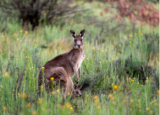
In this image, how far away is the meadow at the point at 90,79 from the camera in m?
3.08

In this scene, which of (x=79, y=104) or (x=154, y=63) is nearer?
(x=79, y=104)

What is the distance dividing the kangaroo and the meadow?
0.54 feet

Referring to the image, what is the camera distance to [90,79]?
4488mm

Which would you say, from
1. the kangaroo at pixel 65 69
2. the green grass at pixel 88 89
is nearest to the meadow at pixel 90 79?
the green grass at pixel 88 89

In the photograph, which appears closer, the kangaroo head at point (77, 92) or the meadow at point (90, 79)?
the meadow at point (90, 79)

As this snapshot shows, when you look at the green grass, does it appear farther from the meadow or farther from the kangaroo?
the kangaroo

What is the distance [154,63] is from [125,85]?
1499 millimetres

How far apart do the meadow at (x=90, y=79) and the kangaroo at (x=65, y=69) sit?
0.16 m

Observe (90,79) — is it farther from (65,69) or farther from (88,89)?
(65,69)

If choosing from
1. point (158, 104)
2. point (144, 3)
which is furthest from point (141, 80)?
point (144, 3)

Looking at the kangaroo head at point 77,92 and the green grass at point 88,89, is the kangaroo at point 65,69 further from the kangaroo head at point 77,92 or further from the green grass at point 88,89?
the green grass at point 88,89

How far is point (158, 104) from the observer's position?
3.00 metres

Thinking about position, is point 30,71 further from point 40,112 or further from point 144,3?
point 144,3

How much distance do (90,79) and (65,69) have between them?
464 mm
